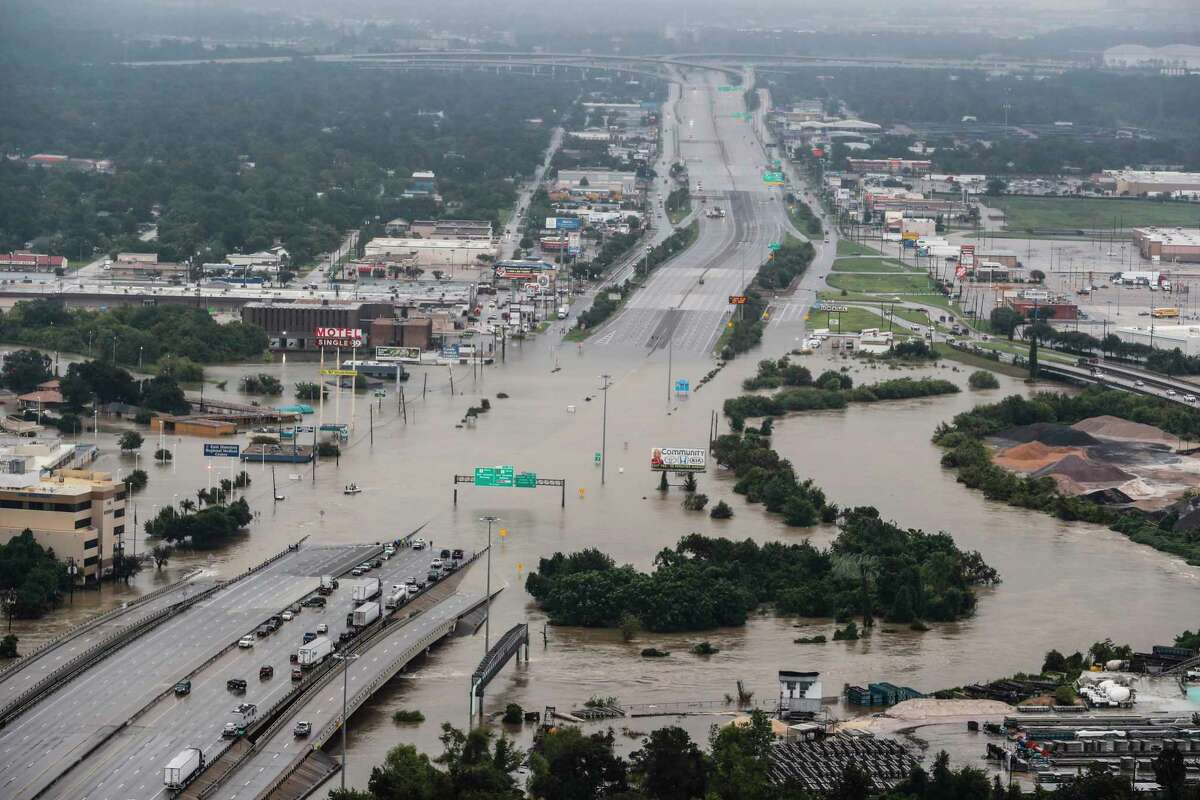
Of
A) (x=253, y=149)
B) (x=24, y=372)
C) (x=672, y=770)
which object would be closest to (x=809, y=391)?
(x=24, y=372)

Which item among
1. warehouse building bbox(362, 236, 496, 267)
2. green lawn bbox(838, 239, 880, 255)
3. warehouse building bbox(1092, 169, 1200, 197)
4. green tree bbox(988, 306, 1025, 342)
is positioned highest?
warehouse building bbox(1092, 169, 1200, 197)

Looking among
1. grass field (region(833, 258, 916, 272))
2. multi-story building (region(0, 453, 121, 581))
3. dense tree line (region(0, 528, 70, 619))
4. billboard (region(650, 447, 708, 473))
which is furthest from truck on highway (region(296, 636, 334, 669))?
grass field (region(833, 258, 916, 272))

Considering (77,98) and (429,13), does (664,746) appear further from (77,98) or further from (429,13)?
(429,13)

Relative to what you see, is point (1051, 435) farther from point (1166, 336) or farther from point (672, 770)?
point (672, 770)

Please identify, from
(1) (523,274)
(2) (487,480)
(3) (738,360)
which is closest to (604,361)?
(3) (738,360)

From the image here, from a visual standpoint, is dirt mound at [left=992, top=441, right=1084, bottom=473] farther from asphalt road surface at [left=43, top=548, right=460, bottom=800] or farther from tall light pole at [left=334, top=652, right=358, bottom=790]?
tall light pole at [left=334, top=652, right=358, bottom=790]
